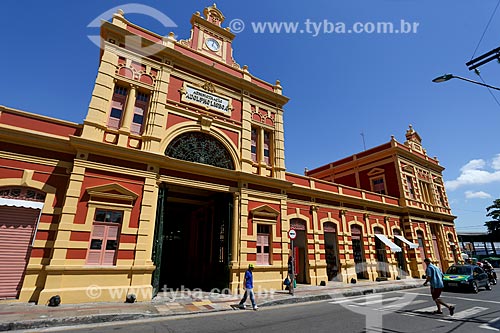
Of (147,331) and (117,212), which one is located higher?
(117,212)

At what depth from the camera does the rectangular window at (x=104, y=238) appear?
9.07 meters

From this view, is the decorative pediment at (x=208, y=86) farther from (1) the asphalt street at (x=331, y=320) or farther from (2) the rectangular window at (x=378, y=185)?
(2) the rectangular window at (x=378, y=185)

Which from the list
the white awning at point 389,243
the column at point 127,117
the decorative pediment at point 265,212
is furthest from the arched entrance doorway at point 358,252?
the column at point 127,117

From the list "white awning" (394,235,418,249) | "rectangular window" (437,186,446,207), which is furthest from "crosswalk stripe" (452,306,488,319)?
"rectangular window" (437,186,446,207)

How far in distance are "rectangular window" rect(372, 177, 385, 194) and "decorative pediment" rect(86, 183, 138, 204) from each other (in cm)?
2213

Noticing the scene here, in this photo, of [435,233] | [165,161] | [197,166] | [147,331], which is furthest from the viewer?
[435,233]

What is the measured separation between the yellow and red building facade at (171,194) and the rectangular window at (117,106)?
54 millimetres

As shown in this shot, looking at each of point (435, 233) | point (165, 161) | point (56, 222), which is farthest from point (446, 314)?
point (435, 233)

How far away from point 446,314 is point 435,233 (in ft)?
68.1

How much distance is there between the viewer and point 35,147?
9164mm

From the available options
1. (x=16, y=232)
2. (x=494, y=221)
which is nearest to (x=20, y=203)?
(x=16, y=232)

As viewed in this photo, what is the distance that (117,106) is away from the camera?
36.9 feet

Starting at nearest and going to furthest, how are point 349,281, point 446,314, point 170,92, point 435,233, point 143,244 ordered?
point 446,314, point 143,244, point 170,92, point 349,281, point 435,233

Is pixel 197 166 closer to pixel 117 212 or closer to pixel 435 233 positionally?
pixel 117 212
